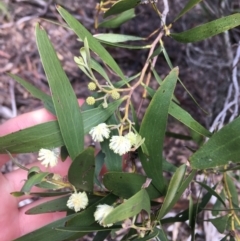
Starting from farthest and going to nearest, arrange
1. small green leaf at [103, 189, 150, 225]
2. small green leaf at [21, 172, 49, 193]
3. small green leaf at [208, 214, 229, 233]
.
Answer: small green leaf at [208, 214, 229, 233] → small green leaf at [21, 172, 49, 193] → small green leaf at [103, 189, 150, 225]

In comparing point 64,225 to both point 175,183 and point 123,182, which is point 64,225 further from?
point 175,183

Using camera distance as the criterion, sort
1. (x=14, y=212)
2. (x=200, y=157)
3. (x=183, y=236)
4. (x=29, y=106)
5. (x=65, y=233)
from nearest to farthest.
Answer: (x=200, y=157)
(x=65, y=233)
(x=14, y=212)
(x=183, y=236)
(x=29, y=106)

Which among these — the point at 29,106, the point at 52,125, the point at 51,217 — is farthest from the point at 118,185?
the point at 29,106

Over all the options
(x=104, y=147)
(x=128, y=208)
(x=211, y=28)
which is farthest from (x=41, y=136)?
(x=211, y=28)

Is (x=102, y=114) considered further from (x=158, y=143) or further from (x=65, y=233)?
(x=65, y=233)

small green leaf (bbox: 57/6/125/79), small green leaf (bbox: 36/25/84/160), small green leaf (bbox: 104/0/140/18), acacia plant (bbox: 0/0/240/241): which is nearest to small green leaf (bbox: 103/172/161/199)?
acacia plant (bbox: 0/0/240/241)

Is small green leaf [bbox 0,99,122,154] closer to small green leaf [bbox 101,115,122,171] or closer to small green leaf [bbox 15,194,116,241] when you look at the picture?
small green leaf [bbox 101,115,122,171]
